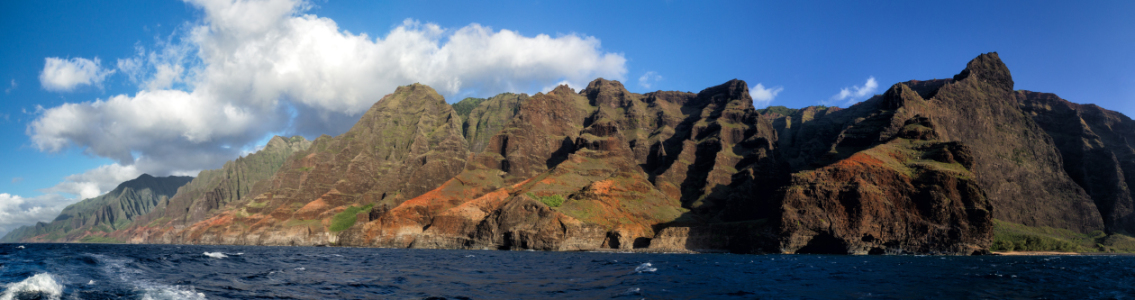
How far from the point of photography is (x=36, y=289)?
22.3 meters

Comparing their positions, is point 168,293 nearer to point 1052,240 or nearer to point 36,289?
point 36,289

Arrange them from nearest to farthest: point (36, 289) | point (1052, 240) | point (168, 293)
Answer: point (36, 289) < point (168, 293) < point (1052, 240)

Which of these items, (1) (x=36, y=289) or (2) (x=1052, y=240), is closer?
(1) (x=36, y=289)

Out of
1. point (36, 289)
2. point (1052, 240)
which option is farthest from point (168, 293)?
point (1052, 240)

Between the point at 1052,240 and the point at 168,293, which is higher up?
the point at 168,293

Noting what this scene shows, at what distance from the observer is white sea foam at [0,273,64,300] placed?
69.1 feet

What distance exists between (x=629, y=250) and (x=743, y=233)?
101 ft

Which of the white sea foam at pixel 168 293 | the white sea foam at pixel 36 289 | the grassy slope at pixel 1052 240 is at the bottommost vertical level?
the grassy slope at pixel 1052 240

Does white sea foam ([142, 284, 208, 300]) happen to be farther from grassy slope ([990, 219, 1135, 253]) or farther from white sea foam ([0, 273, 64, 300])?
grassy slope ([990, 219, 1135, 253])

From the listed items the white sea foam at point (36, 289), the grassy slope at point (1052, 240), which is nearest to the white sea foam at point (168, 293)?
the white sea foam at point (36, 289)

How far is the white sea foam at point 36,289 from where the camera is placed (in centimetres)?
2106

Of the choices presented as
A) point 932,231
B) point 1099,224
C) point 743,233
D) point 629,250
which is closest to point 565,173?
point 629,250

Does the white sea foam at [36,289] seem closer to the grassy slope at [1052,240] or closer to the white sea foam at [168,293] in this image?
the white sea foam at [168,293]

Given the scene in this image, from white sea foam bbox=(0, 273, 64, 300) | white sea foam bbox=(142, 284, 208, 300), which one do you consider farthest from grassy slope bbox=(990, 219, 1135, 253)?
white sea foam bbox=(0, 273, 64, 300)
